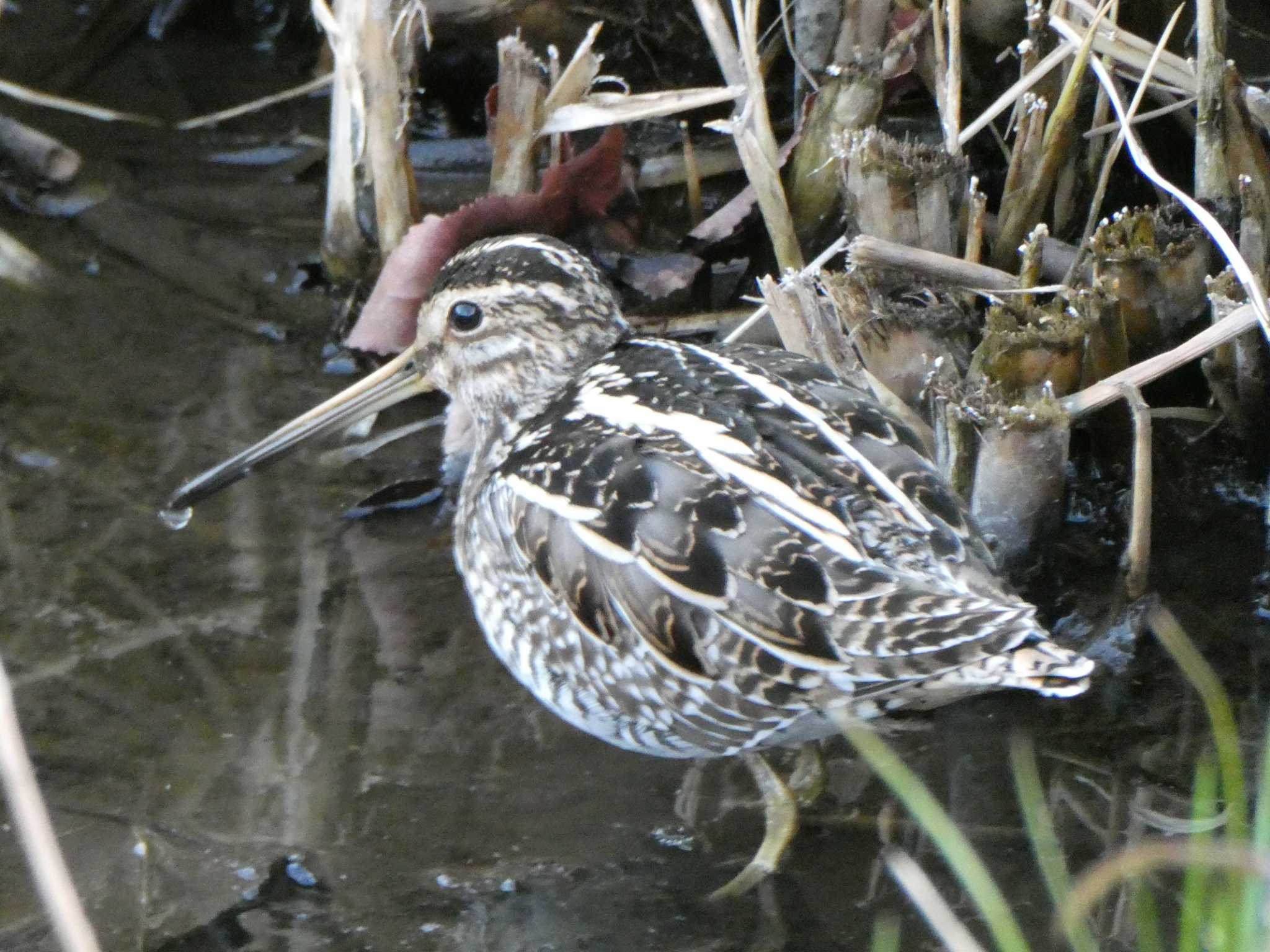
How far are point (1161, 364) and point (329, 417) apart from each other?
1.64 metres

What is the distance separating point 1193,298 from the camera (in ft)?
10.6

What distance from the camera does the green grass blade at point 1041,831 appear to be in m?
1.70

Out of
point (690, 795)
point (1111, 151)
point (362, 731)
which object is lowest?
point (690, 795)

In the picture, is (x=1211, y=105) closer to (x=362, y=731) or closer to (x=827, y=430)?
(x=827, y=430)

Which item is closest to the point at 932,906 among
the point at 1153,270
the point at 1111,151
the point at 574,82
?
the point at 1153,270

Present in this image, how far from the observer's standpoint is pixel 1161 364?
2947 millimetres

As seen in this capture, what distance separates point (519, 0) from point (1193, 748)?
2.64 m

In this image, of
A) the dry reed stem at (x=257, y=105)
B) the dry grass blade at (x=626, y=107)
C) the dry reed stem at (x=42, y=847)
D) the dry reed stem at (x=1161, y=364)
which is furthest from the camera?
A: the dry reed stem at (x=257, y=105)

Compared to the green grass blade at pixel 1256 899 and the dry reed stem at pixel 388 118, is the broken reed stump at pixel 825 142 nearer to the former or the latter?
the dry reed stem at pixel 388 118

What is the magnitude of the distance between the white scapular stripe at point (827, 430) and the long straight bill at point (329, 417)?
76 cm

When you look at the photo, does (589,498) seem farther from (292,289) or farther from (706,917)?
(292,289)

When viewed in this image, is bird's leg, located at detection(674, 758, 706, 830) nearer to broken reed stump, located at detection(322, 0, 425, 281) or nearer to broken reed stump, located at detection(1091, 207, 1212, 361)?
broken reed stump, located at detection(1091, 207, 1212, 361)

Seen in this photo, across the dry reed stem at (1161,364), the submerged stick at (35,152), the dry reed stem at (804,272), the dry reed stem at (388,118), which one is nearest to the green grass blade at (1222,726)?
the dry reed stem at (1161,364)

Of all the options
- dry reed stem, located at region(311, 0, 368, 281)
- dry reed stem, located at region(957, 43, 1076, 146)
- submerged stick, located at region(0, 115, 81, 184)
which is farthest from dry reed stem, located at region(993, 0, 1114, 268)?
submerged stick, located at region(0, 115, 81, 184)
